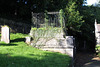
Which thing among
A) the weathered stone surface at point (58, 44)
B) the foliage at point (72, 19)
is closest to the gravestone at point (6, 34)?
the weathered stone surface at point (58, 44)

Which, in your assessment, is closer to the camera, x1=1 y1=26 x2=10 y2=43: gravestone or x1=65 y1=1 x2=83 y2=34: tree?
x1=1 y1=26 x2=10 y2=43: gravestone

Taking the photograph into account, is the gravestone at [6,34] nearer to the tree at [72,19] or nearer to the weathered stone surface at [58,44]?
the weathered stone surface at [58,44]

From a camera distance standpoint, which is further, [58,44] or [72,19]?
[72,19]

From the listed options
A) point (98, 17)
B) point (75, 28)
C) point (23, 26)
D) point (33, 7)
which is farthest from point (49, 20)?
point (98, 17)

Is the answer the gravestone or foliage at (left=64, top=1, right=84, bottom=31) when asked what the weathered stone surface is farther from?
foliage at (left=64, top=1, right=84, bottom=31)

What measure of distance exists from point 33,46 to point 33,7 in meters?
16.7

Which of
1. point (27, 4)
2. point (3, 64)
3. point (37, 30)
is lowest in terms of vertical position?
point (3, 64)

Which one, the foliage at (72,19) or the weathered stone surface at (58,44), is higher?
the foliage at (72,19)

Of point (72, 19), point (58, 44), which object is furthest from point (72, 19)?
point (58, 44)

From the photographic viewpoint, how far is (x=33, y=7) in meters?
25.7

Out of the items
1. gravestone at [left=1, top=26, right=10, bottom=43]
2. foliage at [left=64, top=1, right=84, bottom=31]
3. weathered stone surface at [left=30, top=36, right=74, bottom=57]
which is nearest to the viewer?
weathered stone surface at [left=30, top=36, right=74, bottom=57]


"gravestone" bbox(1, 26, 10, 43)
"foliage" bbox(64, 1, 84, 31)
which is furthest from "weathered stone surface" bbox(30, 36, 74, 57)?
"foliage" bbox(64, 1, 84, 31)

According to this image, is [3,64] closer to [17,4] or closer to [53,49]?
[53,49]

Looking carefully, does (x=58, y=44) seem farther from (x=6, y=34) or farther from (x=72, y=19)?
(x=72, y=19)
